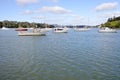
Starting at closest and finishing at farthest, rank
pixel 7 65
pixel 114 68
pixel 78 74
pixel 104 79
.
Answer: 1. pixel 104 79
2. pixel 78 74
3. pixel 114 68
4. pixel 7 65

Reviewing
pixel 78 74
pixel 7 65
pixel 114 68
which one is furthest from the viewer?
pixel 7 65

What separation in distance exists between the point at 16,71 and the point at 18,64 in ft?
12.1

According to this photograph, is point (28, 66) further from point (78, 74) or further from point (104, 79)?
point (104, 79)

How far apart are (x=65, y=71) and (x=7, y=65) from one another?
7155mm

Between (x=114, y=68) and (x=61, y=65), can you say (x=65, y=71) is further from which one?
(x=114, y=68)

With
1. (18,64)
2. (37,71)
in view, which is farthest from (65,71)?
(18,64)

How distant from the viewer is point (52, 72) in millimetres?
21281

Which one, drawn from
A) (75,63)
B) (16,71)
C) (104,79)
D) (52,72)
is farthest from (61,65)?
(104,79)

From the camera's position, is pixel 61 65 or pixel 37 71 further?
pixel 61 65

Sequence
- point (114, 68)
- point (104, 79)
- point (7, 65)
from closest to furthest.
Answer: point (104, 79), point (114, 68), point (7, 65)

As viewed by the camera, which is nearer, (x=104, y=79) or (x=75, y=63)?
(x=104, y=79)

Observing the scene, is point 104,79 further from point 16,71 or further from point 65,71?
point 16,71

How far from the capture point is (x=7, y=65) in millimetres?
24562

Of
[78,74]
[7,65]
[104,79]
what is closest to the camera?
[104,79]
